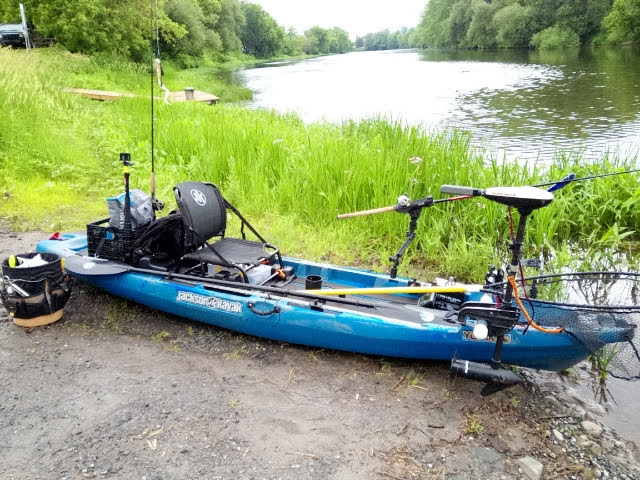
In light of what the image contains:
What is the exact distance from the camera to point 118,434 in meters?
3.14

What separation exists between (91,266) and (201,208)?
108 centimetres

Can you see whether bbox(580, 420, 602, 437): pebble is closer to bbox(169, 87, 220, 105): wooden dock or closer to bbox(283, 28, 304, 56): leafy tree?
bbox(169, 87, 220, 105): wooden dock

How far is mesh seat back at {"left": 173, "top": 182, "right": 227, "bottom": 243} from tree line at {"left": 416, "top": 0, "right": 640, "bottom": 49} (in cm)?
4475

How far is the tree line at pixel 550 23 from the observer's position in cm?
4069

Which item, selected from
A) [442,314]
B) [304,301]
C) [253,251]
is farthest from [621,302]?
[253,251]

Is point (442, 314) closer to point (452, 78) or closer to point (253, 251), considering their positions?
point (253, 251)

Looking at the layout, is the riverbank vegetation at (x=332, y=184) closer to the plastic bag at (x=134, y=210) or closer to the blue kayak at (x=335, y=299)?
the blue kayak at (x=335, y=299)

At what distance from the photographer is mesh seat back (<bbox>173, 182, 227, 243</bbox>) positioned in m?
4.13

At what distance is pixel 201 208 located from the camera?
4.30m

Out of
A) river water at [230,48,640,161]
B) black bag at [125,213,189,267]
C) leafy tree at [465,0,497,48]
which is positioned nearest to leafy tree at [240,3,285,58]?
leafy tree at [465,0,497,48]

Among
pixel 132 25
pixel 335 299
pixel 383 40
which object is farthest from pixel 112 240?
pixel 383 40

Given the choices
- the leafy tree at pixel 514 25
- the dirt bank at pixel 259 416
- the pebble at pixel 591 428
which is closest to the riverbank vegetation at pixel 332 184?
the dirt bank at pixel 259 416

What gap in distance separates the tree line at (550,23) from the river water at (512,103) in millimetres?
13331

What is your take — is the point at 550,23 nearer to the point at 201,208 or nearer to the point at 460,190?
the point at 201,208
